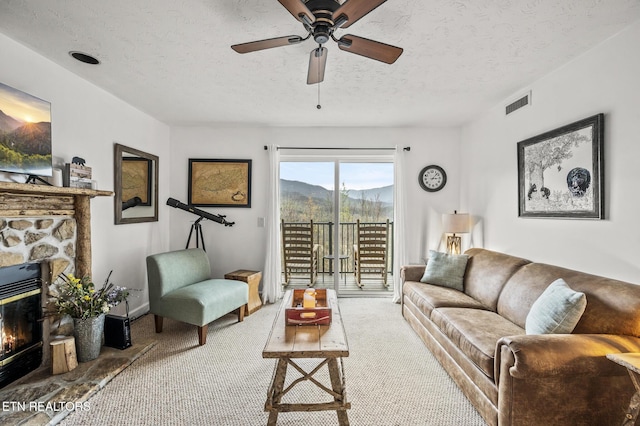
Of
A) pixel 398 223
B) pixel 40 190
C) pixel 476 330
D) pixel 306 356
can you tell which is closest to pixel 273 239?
pixel 398 223

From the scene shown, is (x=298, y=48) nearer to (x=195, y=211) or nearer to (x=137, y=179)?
(x=137, y=179)

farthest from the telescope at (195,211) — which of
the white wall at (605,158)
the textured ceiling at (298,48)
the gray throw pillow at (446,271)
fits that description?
the white wall at (605,158)

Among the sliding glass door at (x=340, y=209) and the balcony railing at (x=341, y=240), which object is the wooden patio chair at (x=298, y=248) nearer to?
the sliding glass door at (x=340, y=209)

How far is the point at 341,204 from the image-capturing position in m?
4.59

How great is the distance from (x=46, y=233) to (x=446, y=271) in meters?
3.71

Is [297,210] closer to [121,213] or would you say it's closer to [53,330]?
[121,213]

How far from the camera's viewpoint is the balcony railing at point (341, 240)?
460 centimetres

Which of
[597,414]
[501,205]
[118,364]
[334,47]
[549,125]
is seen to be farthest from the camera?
[501,205]

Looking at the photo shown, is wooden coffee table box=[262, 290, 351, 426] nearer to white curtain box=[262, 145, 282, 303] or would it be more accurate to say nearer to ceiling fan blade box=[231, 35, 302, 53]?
ceiling fan blade box=[231, 35, 302, 53]

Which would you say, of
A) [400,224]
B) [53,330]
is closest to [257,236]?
[400,224]

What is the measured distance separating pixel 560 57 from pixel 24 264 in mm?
4375

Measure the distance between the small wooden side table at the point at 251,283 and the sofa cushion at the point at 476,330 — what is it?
2183mm

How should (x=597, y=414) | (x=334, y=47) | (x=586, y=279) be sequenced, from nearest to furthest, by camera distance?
(x=597, y=414)
(x=586, y=279)
(x=334, y=47)

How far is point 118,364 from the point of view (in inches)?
97.2
